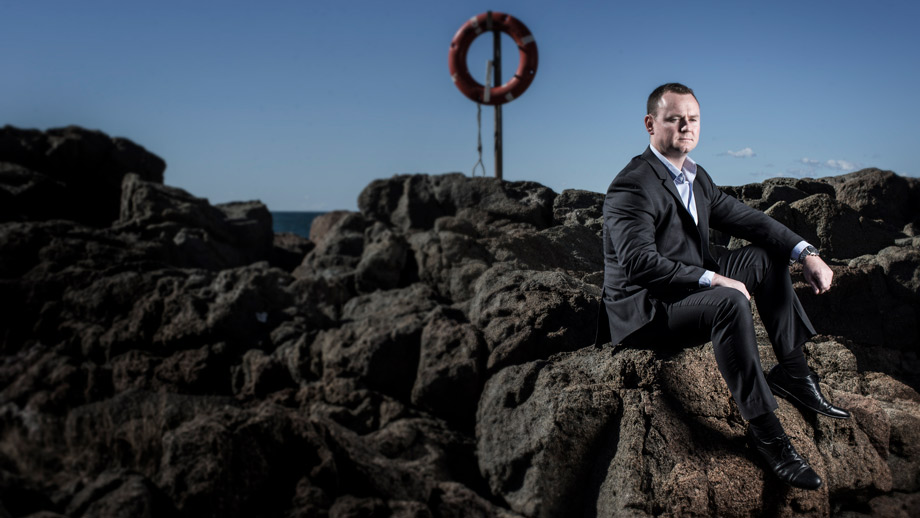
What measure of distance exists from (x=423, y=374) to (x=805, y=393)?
2.31m

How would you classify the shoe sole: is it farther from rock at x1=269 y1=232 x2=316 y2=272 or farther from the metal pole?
rock at x1=269 y1=232 x2=316 y2=272

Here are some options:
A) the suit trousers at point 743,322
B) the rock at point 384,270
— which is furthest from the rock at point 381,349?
the suit trousers at point 743,322

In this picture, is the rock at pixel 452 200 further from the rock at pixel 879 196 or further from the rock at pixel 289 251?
the rock at pixel 879 196

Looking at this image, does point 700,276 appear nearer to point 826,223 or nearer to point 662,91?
point 662,91

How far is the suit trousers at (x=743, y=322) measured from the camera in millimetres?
2994

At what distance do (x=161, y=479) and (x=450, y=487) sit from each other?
4.80 ft

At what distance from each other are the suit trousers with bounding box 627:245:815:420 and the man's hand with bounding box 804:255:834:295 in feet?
0.35

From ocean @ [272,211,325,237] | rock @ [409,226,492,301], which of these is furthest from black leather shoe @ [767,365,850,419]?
ocean @ [272,211,325,237]

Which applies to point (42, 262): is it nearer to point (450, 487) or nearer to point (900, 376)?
point (450, 487)

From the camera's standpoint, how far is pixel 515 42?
9078 mm

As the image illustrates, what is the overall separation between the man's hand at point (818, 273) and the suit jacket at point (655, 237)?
13 centimetres

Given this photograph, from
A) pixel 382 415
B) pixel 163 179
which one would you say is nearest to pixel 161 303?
pixel 382 415

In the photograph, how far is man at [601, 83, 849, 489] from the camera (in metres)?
3.03

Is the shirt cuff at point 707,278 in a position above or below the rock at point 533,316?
above
